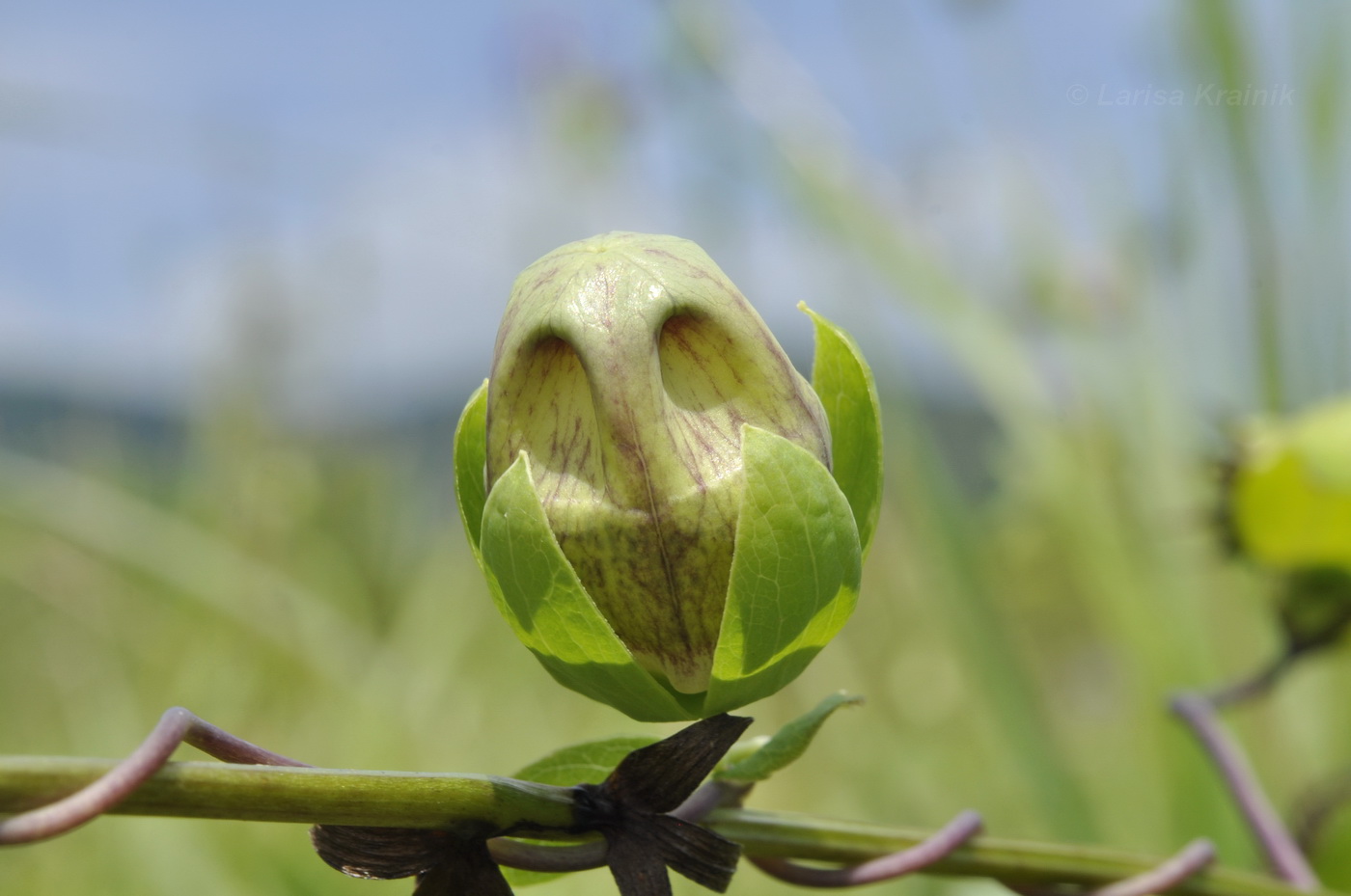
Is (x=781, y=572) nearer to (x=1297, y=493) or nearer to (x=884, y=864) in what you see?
(x=884, y=864)

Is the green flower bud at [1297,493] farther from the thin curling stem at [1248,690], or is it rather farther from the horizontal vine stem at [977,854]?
the horizontal vine stem at [977,854]

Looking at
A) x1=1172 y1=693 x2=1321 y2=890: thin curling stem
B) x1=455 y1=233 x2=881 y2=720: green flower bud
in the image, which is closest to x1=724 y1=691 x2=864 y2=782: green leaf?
x1=455 y1=233 x2=881 y2=720: green flower bud

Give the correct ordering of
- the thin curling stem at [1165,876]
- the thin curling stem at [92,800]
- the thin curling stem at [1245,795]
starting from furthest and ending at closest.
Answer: the thin curling stem at [1245,795] → the thin curling stem at [1165,876] → the thin curling stem at [92,800]

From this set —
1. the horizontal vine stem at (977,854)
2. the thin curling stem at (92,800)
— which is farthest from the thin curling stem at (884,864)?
the thin curling stem at (92,800)

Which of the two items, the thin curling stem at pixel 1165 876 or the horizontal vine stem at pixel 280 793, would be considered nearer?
the horizontal vine stem at pixel 280 793

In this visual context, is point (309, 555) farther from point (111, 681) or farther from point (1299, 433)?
point (1299, 433)

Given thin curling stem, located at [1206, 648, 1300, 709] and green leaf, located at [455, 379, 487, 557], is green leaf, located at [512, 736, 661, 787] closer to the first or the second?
green leaf, located at [455, 379, 487, 557]

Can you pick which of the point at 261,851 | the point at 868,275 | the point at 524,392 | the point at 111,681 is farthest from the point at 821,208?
the point at 111,681
